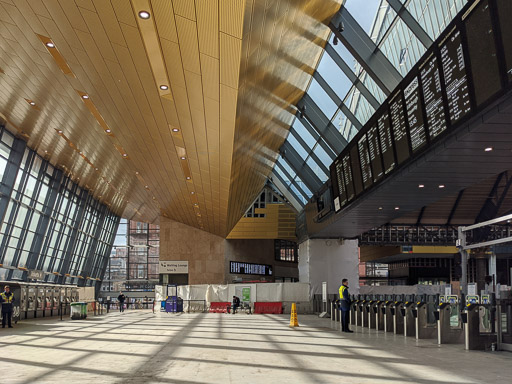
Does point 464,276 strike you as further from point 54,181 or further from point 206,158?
point 54,181

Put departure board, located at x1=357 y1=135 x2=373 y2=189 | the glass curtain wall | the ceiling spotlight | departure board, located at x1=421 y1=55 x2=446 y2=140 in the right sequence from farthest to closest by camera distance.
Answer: the glass curtain wall → departure board, located at x1=357 y1=135 x2=373 y2=189 → departure board, located at x1=421 y1=55 x2=446 y2=140 → the ceiling spotlight

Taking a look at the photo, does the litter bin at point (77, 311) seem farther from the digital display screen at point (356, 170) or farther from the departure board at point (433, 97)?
the departure board at point (433, 97)

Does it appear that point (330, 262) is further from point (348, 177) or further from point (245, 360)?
point (245, 360)

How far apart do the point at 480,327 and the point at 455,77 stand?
5.26 meters

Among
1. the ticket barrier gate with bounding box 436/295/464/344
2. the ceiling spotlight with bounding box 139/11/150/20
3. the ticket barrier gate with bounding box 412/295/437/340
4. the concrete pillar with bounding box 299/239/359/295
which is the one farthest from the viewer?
the concrete pillar with bounding box 299/239/359/295

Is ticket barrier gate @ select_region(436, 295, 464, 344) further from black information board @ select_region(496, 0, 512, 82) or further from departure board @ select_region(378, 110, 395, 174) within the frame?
black information board @ select_region(496, 0, 512, 82)

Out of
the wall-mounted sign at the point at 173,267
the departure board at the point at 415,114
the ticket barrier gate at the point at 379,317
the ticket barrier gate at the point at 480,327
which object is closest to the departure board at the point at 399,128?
the departure board at the point at 415,114

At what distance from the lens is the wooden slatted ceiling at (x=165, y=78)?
7.61 m

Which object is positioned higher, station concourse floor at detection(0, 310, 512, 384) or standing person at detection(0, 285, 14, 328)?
standing person at detection(0, 285, 14, 328)

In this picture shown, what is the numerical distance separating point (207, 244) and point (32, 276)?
1457 centimetres

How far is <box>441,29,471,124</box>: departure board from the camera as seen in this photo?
7500mm

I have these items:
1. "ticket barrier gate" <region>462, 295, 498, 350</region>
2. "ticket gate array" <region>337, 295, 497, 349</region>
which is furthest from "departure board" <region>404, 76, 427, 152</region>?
"ticket gate array" <region>337, 295, 497, 349</region>

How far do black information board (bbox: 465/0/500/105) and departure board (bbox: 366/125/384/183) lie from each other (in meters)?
4.62

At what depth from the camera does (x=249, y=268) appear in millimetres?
44062
